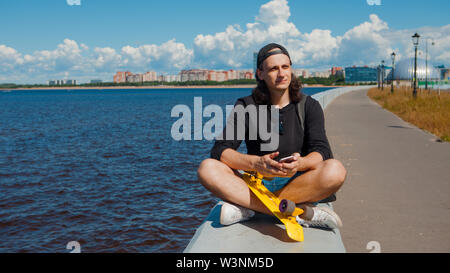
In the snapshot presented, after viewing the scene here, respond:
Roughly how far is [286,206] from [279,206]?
4.0 inches

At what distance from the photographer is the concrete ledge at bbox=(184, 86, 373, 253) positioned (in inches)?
124

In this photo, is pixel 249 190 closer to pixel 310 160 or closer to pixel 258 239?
pixel 258 239

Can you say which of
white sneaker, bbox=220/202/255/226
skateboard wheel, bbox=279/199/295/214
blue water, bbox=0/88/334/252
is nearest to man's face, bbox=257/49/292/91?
skateboard wheel, bbox=279/199/295/214

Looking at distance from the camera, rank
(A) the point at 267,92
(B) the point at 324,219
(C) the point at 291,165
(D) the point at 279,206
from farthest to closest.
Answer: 1. (A) the point at 267,92
2. (B) the point at 324,219
3. (D) the point at 279,206
4. (C) the point at 291,165

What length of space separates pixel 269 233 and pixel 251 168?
1.82 ft

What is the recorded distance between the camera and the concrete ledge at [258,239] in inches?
124

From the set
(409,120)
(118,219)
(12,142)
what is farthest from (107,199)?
(12,142)

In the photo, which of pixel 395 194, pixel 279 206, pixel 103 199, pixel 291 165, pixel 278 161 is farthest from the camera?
pixel 103 199

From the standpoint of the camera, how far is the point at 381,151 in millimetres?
9414

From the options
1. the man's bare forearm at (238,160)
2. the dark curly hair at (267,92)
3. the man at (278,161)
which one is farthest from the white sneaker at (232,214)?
the dark curly hair at (267,92)

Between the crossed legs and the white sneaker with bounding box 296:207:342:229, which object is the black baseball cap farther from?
the white sneaker with bounding box 296:207:342:229

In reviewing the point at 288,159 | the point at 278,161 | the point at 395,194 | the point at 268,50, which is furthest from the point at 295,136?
the point at 395,194

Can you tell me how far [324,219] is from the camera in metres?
3.58

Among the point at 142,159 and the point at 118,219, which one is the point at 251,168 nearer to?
the point at 118,219
